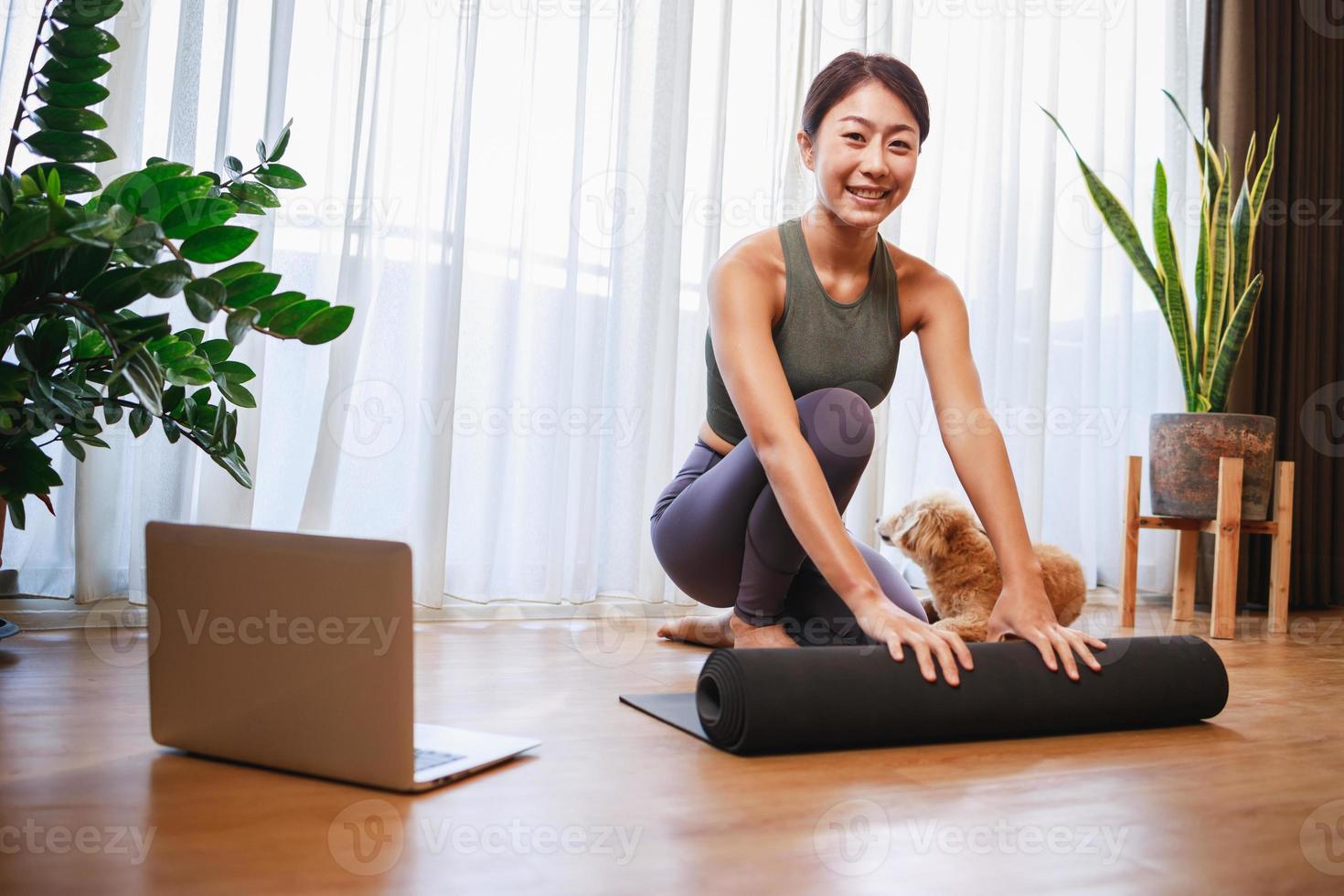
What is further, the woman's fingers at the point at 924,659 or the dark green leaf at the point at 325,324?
the dark green leaf at the point at 325,324

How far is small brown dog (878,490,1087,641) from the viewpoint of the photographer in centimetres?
202

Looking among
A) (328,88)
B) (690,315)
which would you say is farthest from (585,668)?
(328,88)

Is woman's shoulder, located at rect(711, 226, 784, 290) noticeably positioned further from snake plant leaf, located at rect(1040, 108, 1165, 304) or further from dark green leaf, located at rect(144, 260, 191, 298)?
snake plant leaf, located at rect(1040, 108, 1165, 304)

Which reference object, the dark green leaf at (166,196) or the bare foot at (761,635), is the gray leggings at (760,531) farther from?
the dark green leaf at (166,196)

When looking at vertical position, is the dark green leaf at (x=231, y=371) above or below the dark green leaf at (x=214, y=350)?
below

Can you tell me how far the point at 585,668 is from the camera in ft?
5.58

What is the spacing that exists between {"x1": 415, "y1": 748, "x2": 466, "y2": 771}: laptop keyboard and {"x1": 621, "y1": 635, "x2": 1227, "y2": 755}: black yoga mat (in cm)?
29

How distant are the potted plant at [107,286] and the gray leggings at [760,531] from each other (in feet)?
1.93

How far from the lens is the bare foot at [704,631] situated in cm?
198

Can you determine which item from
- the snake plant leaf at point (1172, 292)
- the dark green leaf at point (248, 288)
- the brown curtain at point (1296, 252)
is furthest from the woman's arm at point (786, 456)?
the brown curtain at point (1296, 252)

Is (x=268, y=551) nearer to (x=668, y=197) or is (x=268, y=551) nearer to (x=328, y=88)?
(x=328, y=88)

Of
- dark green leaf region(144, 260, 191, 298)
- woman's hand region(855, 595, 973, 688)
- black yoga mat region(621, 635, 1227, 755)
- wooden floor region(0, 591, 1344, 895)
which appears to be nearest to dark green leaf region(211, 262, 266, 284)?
dark green leaf region(144, 260, 191, 298)

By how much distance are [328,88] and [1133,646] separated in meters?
1.83

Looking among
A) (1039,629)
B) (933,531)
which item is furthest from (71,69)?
(933,531)
